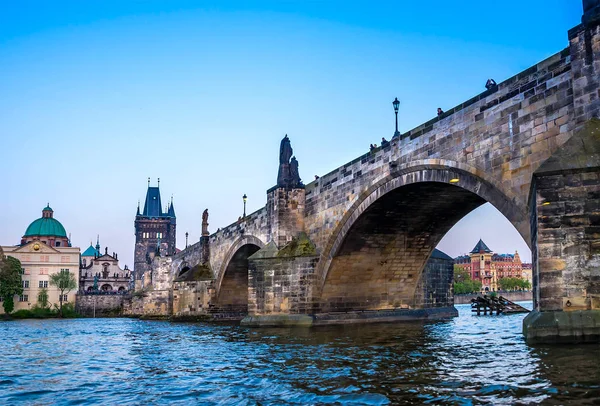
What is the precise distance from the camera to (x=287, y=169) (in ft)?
94.5

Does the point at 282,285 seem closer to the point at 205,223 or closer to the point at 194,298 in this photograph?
→ the point at 194,298

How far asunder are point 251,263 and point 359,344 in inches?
470

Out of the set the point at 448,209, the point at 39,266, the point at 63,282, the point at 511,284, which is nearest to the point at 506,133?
the point at 448,209

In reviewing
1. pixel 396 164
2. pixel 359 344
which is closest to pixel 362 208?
pixel 396 164

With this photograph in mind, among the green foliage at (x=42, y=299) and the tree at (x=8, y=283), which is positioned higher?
the tree at (x=8, y=283)

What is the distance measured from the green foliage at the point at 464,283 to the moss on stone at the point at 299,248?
333 ft

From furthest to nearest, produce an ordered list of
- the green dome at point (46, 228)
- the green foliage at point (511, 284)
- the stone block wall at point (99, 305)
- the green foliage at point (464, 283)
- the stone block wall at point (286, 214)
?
the green foliage at point (511, 284) < the green foliage at point (464, 283) < the green dome at point (46, 228) < the stone block wall at point (99, 305) < the stone block wall at point (286, 214)

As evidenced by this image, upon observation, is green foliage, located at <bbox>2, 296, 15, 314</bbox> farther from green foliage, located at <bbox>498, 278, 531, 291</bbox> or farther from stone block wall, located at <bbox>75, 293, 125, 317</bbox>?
green foliage, located at <bbox>498, 278, 531, 291</bbox>

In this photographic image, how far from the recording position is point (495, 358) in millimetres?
12359

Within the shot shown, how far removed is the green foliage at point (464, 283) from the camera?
125 meters

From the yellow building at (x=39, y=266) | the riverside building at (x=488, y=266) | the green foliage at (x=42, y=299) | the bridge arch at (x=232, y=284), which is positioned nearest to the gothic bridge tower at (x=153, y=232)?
the yellow building at (x=39, y=266)

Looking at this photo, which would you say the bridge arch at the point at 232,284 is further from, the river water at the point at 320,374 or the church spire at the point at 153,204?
the church spire at the point at 153,204

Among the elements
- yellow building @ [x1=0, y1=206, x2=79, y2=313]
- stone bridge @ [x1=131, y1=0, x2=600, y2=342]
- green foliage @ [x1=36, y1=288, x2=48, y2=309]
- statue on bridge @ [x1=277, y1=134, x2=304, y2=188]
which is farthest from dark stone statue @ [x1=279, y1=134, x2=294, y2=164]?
yellow building @ [x1=0, y1=206, x2=79, y2=313]

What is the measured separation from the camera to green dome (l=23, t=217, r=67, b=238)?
10694cm
